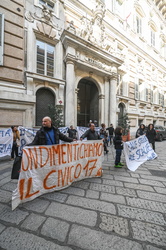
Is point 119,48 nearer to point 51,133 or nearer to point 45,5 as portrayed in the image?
point 45,5

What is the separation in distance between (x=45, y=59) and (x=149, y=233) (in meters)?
9.36

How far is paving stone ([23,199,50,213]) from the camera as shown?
2.00 meters

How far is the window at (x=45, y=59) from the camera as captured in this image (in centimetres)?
759

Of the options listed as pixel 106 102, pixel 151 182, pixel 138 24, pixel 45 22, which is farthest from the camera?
pixel 138 24

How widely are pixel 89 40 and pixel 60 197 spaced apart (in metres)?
10.6

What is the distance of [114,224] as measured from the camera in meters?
1.68

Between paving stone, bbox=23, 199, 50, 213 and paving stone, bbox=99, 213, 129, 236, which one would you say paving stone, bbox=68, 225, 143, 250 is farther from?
paving stone, bbox=23, 199, 50, 213

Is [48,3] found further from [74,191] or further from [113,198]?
[113,198]

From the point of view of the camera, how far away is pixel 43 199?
229 centimetres

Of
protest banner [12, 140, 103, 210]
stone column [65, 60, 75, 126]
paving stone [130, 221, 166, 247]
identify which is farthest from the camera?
stone column [65, 60, 75, 126]

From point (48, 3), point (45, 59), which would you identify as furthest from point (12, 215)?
point (48, 3)

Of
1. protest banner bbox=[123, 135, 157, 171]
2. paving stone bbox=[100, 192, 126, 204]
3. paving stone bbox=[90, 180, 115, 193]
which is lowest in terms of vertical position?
paving stone bbox=[90, 180, 115, 193]

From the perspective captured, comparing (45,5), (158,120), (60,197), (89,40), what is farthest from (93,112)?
(158,120)

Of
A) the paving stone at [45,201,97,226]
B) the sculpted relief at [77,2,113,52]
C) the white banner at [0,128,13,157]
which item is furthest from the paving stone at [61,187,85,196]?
the sculpted relief at [77,2,113,52]
